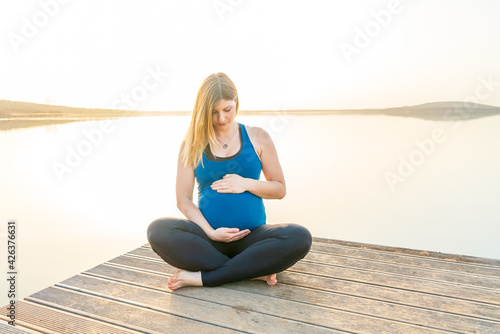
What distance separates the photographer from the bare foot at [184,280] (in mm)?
1643

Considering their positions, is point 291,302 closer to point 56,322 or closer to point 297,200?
point 56,322

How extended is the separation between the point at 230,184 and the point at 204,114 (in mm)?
354

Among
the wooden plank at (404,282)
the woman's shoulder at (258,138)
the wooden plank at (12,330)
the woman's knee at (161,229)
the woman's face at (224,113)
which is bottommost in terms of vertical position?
the wooden plank at (404,282)

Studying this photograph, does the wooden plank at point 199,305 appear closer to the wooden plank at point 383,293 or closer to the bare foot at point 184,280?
the bare foot at point 184,280

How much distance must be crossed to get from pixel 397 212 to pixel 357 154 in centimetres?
337

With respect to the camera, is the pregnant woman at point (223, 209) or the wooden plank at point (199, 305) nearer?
the wooden plank at point (199, 305)

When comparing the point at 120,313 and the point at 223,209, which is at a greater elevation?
the point at 223,209

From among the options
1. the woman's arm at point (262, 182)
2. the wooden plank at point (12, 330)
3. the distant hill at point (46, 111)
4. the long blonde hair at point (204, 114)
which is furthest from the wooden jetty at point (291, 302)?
the distant hill at point (46, 111)

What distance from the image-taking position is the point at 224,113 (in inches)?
68.4

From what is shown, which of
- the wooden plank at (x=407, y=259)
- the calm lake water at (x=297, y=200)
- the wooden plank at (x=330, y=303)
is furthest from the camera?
the calm lake water at (x=297, y=200)

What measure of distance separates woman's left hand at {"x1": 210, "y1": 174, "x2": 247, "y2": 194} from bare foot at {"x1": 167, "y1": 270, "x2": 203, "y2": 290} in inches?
15.9

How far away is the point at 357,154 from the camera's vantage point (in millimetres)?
6938

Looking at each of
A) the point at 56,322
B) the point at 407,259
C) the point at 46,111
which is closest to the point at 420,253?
the point at 407,259

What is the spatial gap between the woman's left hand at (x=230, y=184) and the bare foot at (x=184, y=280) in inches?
15.9
